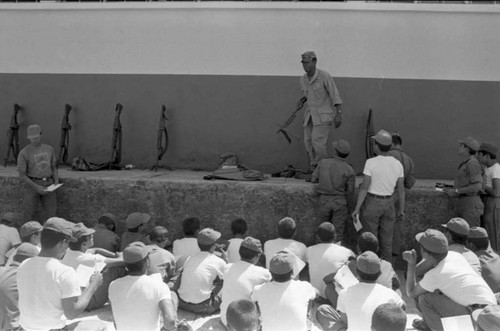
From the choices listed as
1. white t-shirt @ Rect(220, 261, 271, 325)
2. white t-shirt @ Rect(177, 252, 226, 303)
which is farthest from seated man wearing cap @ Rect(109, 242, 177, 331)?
white t-shirt @ Rect(177, 252, 226, 303)

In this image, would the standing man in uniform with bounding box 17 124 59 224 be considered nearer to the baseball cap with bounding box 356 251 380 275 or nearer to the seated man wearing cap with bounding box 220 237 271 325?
the seated man wearing cap with bounding box 220 237 271 325

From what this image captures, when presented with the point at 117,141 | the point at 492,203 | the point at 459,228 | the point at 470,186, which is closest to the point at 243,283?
the point at 459,228

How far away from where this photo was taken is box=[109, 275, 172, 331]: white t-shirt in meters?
3.65

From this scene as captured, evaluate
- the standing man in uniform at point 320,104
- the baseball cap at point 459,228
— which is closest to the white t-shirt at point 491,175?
the baseball cap at point 459,228

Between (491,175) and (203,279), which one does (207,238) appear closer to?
(203,279)

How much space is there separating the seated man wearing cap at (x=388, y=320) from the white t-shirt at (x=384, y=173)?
3137 mm

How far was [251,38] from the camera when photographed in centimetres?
812

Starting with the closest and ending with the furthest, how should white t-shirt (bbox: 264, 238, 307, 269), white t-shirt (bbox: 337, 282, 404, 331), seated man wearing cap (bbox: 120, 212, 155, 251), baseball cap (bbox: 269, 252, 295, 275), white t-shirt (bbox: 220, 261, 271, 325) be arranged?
white t-shirt (bbox: 337, 282, 404, 331)
baseball cap (bbox: 269, 252, 295, 275)
white t-shirt (bbox: 220, 261, 271, 325)
white t-shirt (bbox: 264, 238, 307, 269)
seated man wearing cap (bbox: 120, 212, 155, 251)

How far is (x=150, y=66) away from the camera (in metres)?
8.38

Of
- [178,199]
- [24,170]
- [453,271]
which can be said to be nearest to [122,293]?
[453,271]

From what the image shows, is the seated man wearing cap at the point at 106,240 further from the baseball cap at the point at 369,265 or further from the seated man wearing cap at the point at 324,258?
the baseball cap at the point at 369,265

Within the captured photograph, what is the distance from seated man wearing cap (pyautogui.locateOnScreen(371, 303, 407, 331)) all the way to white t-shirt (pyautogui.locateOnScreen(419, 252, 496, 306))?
1.28 m

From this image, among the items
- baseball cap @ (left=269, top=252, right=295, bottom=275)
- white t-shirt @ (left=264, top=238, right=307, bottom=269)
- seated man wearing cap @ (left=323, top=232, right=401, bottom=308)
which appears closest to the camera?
baseball cap @ (left=269, top=252, right=295, bottom=275)

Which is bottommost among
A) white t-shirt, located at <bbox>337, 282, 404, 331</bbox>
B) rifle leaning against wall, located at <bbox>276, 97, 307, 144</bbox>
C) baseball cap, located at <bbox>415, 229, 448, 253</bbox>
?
white t-shirt, located at <bbox>337, 282, 404, 331</bbox>
